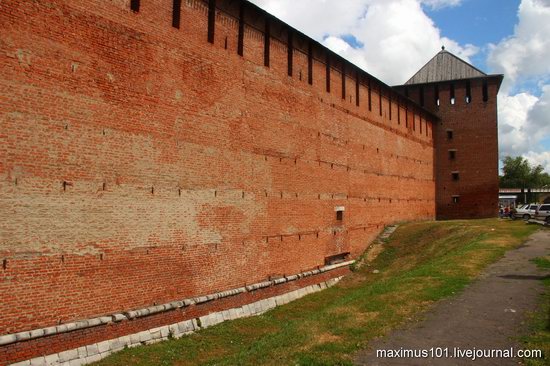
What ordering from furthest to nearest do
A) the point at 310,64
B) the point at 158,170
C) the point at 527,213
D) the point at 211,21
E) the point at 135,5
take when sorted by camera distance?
the point at 527,213, the point at 310,64, the point at 211,21, the point at 158,170, the point at 135,5

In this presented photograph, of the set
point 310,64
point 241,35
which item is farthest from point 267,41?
point 310,64

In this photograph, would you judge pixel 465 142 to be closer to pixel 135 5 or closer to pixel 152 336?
pixel 135 5

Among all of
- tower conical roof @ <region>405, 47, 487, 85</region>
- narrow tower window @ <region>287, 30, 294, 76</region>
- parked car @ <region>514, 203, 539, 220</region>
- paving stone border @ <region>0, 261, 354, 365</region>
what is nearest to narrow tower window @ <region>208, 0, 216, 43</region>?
narrow tower window @ <region>287, 30, 294, 76</region>

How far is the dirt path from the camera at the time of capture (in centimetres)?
620

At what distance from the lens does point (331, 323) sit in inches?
314

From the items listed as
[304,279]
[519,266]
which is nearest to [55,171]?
[304,279]

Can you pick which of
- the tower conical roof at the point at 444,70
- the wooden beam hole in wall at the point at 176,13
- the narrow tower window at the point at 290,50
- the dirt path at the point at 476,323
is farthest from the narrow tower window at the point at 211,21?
the tower conical roof at the point at 444,70

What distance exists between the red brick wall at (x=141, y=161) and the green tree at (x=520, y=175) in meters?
58.1

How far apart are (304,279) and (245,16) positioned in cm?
924

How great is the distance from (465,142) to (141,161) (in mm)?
25869

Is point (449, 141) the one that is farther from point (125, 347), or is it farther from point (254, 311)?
point (125, 347)

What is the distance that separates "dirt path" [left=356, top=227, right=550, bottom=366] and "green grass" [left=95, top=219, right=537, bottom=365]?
1.03 feet

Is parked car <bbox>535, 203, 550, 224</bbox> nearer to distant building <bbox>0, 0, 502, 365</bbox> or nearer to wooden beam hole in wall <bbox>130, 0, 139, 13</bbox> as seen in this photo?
distant building <bbox>0, 0, 502, 365</bbox>

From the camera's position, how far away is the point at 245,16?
519 inches
